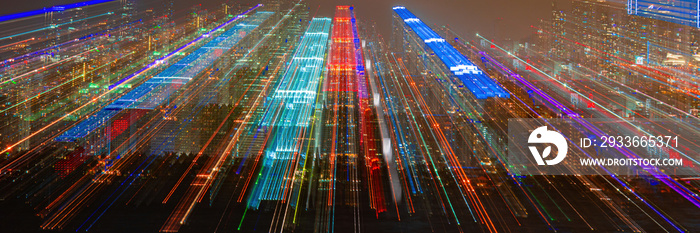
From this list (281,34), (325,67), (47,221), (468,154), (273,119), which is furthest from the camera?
(281,34)

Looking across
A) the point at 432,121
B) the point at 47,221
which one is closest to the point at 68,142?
the point at 47,221

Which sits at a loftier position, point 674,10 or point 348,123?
point 674,10

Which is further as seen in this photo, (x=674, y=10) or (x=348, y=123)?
(x=348, y=123)

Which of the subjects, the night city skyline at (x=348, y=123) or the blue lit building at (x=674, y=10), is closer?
the blue lit building at (x=674, y=10)

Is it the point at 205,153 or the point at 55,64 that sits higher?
the point at 55,64

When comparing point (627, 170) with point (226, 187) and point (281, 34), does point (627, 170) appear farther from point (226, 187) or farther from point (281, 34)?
point (281, 34)

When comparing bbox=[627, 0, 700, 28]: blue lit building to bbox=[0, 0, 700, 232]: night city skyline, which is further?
bbox=[0, 0, 700, 232]: night city skyline

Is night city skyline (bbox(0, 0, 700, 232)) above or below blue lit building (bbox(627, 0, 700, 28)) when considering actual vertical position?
below

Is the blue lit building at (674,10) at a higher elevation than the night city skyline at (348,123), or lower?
higher
